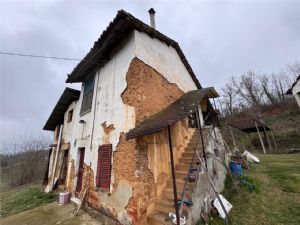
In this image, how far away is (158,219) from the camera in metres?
4.04

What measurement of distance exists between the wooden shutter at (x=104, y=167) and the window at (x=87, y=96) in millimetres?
2705

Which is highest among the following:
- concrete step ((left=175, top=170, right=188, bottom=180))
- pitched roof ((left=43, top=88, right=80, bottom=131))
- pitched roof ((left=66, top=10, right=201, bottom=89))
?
pitched roof ((left=66, top=10, right=201, bottom=89))

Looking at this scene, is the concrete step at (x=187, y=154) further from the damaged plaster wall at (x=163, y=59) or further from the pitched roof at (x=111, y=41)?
the pitched roof at (x=111, y=41)

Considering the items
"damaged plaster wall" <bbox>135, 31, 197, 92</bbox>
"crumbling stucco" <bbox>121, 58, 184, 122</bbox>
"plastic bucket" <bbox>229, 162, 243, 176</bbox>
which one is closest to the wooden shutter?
"crumbling stucco" <bbox>121, 58, 184, 122</bbox>

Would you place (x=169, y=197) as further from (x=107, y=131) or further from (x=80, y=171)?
(x=80, y=171)

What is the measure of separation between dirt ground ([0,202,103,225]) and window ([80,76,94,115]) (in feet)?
14.3

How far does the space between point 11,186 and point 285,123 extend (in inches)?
1359

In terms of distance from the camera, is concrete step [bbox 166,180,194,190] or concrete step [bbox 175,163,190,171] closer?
concrete step [bbox 166,180,194,190]

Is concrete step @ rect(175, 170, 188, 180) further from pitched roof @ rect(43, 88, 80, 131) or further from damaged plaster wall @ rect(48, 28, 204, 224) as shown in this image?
pitched roof @ rect(43, 88, 80, 131)

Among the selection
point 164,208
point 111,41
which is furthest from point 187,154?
point 111,41

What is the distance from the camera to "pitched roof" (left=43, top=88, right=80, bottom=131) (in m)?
9.70

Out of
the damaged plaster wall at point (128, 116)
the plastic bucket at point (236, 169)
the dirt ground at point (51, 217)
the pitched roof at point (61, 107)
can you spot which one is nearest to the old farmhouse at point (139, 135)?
the damaged plaster wall at point (128, 116)

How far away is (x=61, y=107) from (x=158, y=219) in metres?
10.3

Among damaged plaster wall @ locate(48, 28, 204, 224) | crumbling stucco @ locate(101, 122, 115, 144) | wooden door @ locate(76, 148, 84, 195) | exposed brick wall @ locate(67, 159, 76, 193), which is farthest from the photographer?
exposed brick wall @ locate(67, 159, 76, 193)
